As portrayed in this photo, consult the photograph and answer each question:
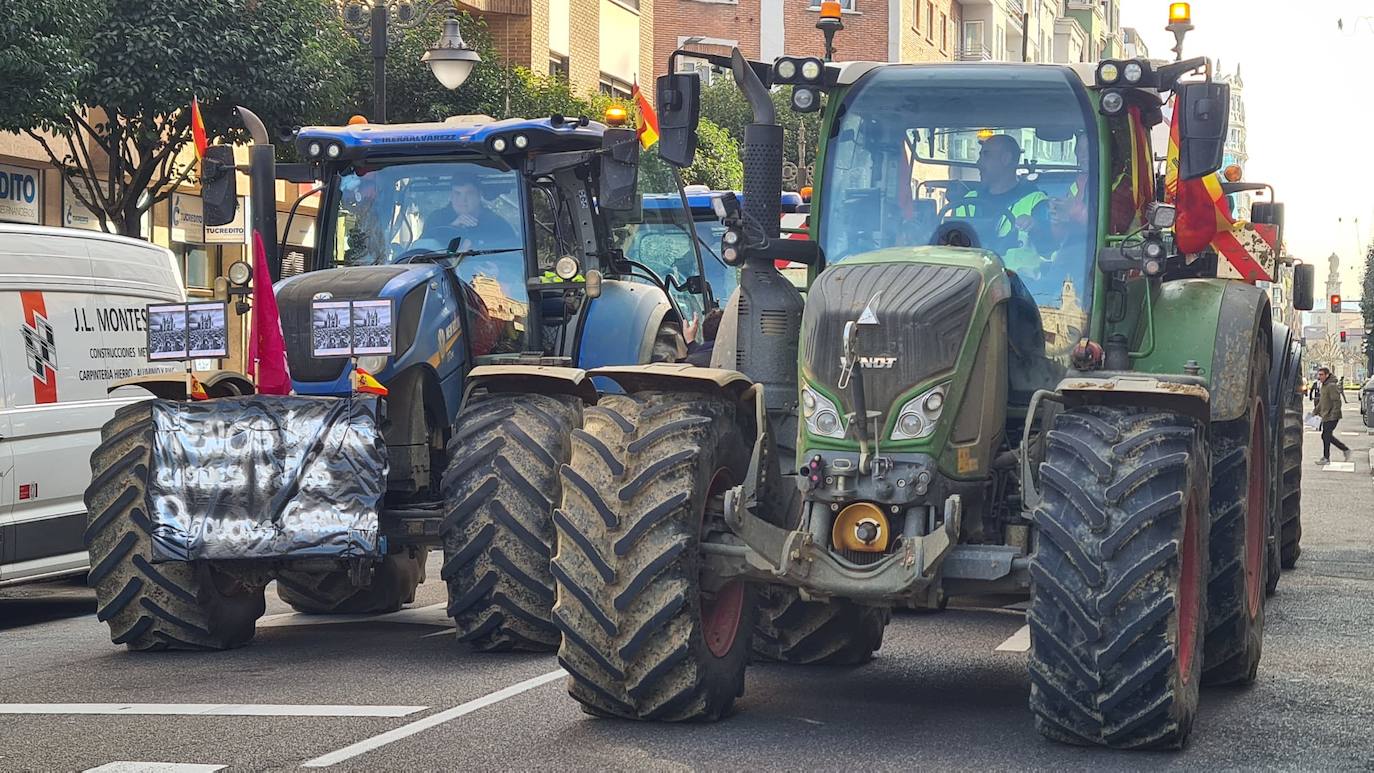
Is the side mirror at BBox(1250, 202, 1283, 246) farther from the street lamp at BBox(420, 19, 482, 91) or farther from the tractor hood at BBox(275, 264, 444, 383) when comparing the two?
the street lamp at BBox(420, 19, 482, 91)

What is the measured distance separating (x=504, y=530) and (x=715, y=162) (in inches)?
1063

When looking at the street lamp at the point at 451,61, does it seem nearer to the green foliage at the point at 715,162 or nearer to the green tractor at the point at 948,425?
the green tractor at the point at 948,425

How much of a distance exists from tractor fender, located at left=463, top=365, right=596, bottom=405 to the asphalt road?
4.35ft

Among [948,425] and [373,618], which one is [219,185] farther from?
[948,425]

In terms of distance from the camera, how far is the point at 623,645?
7.94 metres

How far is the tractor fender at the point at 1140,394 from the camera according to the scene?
7.86 m

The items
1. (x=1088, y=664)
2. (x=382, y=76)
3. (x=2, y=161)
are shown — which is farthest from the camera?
(x=2, y=161)

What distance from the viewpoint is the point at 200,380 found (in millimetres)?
11422

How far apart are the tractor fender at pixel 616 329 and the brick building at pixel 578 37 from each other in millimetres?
22130

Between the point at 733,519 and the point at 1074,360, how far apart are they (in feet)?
5.86

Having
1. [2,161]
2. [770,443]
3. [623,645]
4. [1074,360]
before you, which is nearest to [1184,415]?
[1074,360]

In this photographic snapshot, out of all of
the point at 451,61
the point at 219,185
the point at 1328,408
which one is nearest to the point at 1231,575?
the point at 219,185

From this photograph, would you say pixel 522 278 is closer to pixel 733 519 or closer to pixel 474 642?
pixel 474 642

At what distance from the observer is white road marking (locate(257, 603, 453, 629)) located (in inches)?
492
